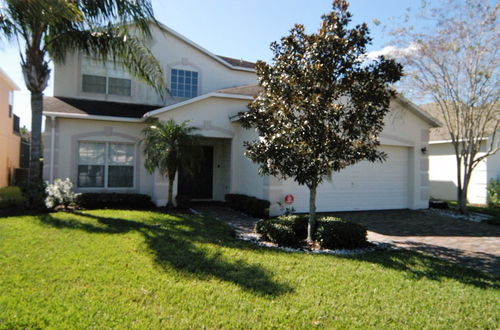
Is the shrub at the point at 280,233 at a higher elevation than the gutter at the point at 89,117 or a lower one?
lower

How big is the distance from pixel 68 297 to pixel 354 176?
1130 cm

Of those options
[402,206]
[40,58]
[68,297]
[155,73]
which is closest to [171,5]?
[155,73]

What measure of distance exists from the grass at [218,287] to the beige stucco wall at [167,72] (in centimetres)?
851

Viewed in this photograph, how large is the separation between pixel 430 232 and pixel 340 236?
4041 mm

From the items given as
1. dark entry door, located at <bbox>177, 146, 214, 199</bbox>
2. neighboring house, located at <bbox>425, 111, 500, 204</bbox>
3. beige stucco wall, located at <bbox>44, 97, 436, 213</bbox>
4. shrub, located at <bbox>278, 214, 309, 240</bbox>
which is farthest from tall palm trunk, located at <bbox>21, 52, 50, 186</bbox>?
neighboring house, located at <bbox>425, 111, 500, 204</bbox>

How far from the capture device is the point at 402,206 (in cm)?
1445

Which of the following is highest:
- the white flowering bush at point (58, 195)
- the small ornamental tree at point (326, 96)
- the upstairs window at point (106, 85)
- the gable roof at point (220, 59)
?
the gable roof at point (220, 59)

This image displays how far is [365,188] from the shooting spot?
13.7 metres

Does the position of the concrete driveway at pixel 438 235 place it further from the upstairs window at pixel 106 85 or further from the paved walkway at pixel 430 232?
the upstairs window at pixel 106 85

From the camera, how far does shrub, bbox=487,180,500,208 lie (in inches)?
653

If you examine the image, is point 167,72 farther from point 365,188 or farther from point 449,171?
point 449,171

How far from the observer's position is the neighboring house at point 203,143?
12.8m

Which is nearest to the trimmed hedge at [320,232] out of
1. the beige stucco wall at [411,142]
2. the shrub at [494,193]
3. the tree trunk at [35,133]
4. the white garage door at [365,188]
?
the white garage door at [365,188]

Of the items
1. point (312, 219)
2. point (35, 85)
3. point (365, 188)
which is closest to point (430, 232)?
point (365, 188)
